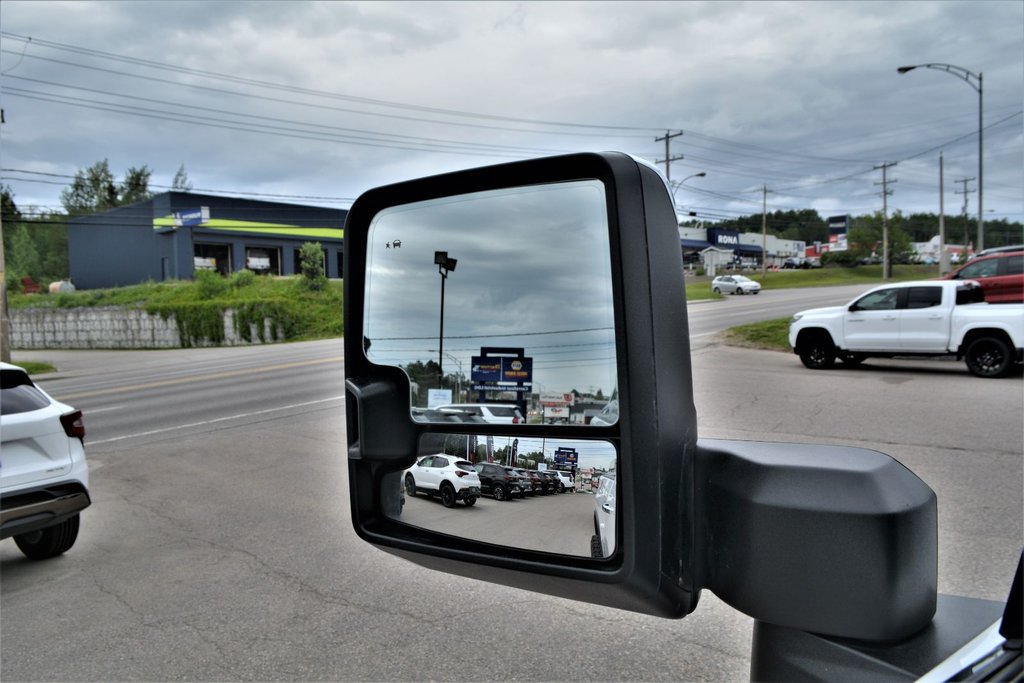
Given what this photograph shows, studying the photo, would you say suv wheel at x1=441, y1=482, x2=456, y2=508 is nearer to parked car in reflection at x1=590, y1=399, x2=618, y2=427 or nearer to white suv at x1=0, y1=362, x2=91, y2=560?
parked car in reflection at x1=590, y1=399, x2=618, y2=427

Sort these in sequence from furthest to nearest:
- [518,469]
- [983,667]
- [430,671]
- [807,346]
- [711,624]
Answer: [807,346] → [711,624] → [430,671] → [518,469] → [983,667]

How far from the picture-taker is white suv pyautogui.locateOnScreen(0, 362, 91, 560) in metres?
4.72

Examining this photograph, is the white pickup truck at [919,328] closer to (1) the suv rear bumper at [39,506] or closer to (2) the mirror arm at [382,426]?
(1) the suv rear bumper at [39,506]

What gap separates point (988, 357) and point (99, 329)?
137 ft

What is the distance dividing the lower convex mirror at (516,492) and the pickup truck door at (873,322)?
14.6 m

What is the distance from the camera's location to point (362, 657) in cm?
342

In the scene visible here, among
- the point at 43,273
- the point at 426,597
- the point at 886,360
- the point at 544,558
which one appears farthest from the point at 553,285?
the point at 43,273

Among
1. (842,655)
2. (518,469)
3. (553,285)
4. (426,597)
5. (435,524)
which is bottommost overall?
(426,597)

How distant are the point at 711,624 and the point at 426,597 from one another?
5.12 ft


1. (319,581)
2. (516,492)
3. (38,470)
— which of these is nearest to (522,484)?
(516,492)

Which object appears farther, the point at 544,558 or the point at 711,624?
the point at 711,624

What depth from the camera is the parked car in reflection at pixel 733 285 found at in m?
41.9

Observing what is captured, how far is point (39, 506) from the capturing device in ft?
15.7

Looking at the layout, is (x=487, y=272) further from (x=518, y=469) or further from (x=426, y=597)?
(x=426, y=597)
